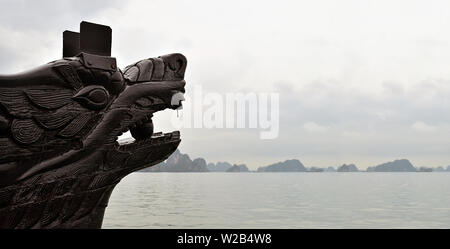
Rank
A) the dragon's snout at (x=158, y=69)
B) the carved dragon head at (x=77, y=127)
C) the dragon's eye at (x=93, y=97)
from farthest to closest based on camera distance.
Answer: the dragon's snout at (x=158, y=69), the dragon's eye at (x=93, y=97), the carved dragon head at (x=77, y=127)

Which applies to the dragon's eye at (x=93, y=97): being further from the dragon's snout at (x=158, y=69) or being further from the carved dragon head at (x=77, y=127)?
the dragon's snout at (x=158, y=69)

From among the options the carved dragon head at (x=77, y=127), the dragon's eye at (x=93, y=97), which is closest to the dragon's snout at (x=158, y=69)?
the carved dragon head at (x=77, y=127)

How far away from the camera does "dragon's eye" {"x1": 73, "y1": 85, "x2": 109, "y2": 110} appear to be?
3.86 m

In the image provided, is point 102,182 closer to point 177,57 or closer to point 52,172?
point 52,172

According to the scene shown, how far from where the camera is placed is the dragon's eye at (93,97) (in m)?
3.86

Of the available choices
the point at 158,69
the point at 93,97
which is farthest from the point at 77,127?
the point at 158,69

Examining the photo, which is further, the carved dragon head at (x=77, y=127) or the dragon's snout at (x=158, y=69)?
the dragon's snout at (x=158, y=69)

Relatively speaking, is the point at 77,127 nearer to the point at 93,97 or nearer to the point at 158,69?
the point at 93,97

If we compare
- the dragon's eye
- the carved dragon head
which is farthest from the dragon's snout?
Result: the dragon's eye

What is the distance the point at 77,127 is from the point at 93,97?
0.96 feet

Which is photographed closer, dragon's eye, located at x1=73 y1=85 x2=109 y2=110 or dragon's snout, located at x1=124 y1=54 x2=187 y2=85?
dragon's eye, located at x1=73 y1=85 x2=109 y2=110

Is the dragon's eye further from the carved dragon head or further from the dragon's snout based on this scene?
the dragon's snout
